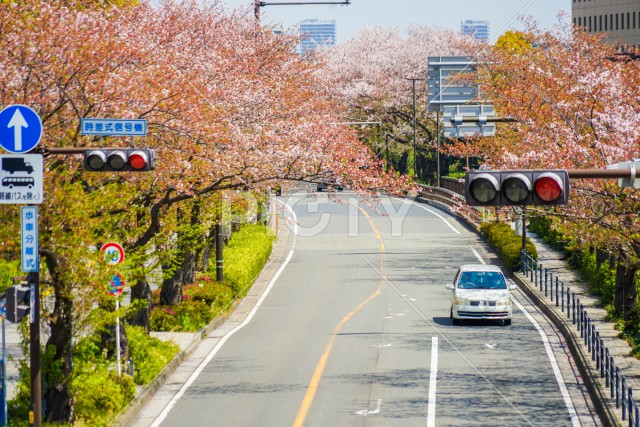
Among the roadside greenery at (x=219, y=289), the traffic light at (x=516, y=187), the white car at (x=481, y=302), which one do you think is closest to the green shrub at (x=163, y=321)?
the roadside greenery at (x=219, y=289)

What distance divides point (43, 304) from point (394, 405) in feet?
22.0

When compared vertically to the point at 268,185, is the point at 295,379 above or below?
below

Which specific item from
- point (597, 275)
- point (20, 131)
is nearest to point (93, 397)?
point (20, 131)

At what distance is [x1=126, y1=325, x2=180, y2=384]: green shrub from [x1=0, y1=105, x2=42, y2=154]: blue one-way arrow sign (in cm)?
810

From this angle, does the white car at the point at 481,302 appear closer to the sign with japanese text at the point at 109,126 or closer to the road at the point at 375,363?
the road at the point at 375,363

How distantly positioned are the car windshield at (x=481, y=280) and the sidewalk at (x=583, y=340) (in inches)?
69.2

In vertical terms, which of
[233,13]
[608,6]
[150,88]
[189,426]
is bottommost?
[189,426]

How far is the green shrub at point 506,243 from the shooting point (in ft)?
137

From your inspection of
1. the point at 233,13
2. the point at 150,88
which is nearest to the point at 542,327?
the point at 150,88

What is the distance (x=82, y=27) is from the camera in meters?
20.0

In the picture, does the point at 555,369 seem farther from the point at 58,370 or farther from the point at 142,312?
the point at 58,370

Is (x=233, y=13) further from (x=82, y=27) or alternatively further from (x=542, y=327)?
(x=82, y=27)

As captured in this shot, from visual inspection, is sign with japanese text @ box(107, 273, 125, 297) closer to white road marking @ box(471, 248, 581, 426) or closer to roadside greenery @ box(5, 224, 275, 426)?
roadside greenery @ box(5, 224, 275, 426)

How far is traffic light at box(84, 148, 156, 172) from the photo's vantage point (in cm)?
1377
